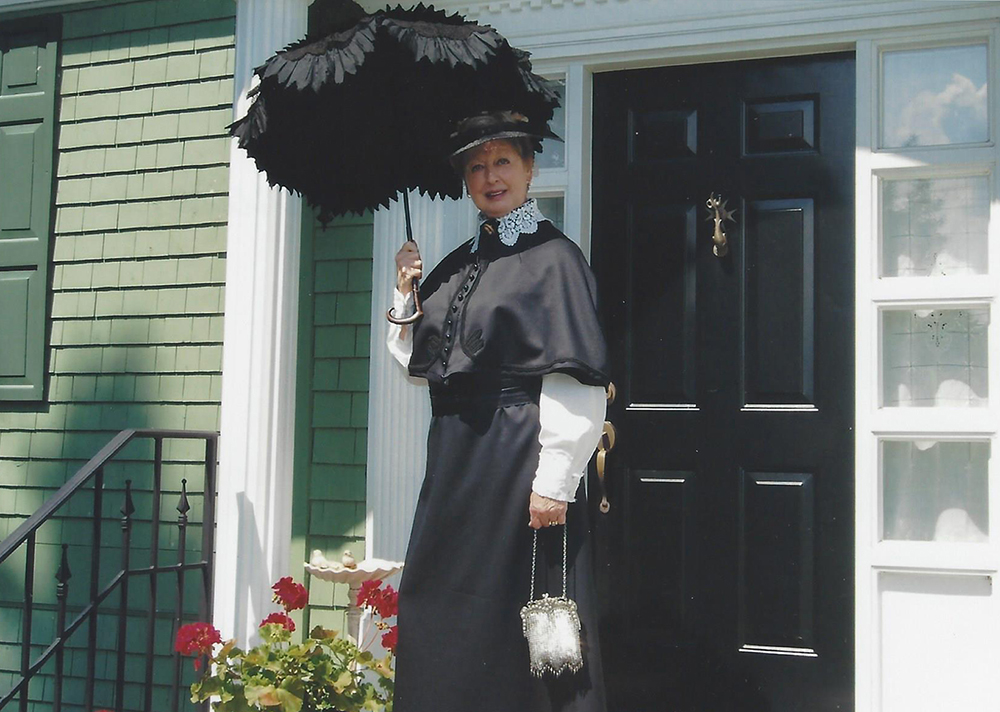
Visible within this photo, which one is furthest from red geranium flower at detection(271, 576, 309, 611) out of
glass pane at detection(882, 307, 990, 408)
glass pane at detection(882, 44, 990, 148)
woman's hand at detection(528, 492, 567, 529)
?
glass pane at detection(882, 44, 990, 148)

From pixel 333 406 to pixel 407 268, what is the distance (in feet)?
3.96

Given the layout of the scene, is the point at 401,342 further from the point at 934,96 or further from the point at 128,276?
the point at 934,96

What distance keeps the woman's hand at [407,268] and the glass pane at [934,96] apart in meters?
1.66

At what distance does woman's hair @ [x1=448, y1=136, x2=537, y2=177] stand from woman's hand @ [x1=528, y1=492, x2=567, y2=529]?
0.94 meters

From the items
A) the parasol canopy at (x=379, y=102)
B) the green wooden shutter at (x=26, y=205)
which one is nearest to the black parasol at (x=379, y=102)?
the parasol canopy at (x=379, y=102)

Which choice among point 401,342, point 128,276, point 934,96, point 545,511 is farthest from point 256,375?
point 934,96

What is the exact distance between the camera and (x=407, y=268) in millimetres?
3293

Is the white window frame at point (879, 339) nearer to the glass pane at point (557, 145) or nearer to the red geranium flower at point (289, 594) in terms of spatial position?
the glass pane at point (557, 145)

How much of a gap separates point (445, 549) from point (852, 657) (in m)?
1.54

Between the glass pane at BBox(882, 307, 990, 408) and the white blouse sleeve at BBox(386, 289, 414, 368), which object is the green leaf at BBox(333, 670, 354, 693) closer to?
the white blouse sleeve at BBox(386, 289, 414, 368)

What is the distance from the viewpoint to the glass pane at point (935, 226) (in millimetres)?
3779

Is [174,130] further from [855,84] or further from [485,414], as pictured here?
[855,84]

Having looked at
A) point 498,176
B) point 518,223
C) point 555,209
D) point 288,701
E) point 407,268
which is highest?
point 555,209

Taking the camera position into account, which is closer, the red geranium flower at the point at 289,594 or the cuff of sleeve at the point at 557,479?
the cuff of sleeve at the point at 557,479
